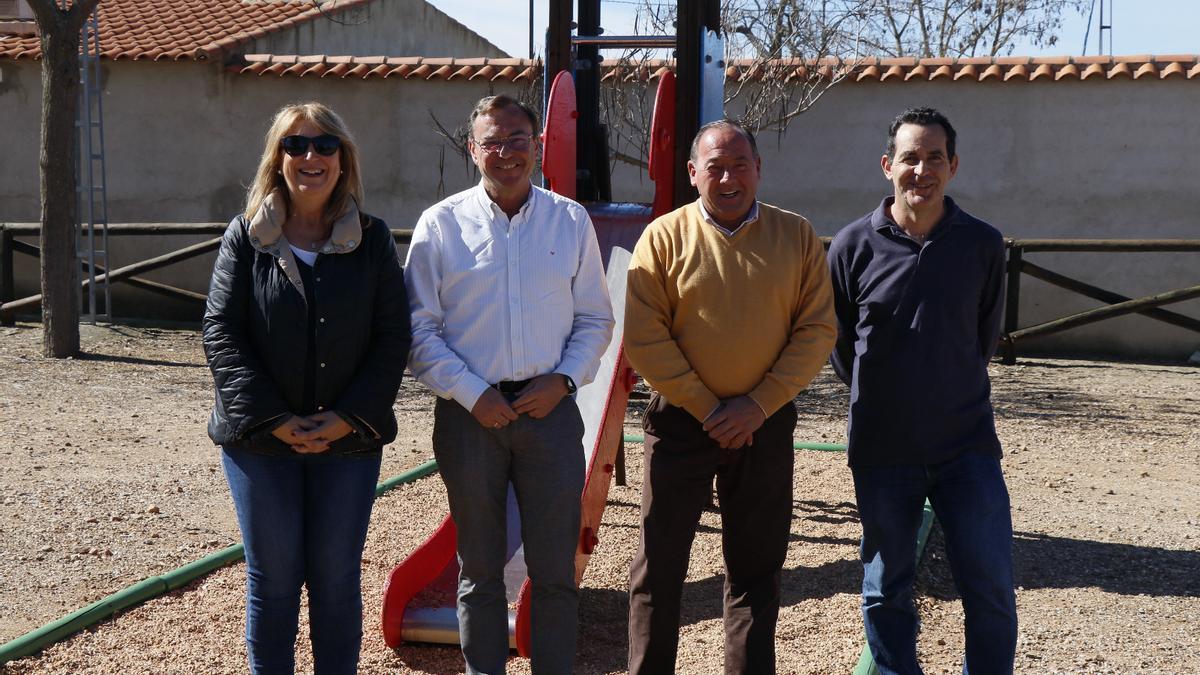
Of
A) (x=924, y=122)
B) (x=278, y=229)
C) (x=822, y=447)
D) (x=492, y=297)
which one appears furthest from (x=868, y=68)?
(x=278, y=229)

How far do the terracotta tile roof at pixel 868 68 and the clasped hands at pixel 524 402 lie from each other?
9.12 meters

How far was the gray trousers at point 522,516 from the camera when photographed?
3.50m

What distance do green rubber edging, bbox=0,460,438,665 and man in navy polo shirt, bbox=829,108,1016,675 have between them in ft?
6.87

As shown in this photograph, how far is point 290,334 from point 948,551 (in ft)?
6.27

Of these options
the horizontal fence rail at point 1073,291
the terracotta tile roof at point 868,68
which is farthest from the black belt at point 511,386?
the terracotta tile roof at point 868,68

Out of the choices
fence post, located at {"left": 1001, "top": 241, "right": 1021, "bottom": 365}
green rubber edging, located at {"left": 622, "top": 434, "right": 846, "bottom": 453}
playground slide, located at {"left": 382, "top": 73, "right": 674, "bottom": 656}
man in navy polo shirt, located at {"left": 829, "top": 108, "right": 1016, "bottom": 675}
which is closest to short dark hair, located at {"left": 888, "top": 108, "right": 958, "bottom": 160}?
man in navy polo shirt, located at {"left": 829, "top": 108, "right": 1016, "bottom": 675}

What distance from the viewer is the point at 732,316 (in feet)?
11.5

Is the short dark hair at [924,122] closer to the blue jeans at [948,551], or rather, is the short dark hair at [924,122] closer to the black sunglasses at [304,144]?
the blue jeans at [948,551]

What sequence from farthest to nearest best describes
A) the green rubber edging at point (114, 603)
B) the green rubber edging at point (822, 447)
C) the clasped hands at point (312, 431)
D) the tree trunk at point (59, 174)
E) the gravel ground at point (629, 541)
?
the tree trunk at point (59, 174), the green rubber edging at point (822, 447), the gravel ground at point (629, 541), the green rubber edging at point (114, 603), the clasped hands at point (312, 431)

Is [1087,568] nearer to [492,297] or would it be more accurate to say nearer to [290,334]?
[492,297]

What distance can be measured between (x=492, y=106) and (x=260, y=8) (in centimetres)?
1687

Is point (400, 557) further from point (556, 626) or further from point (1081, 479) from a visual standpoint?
point (1081, 479)

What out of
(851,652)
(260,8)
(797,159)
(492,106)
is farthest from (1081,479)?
(260,8)

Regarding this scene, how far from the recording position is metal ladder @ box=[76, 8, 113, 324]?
13.2 m
